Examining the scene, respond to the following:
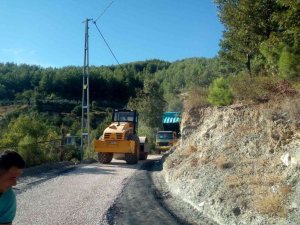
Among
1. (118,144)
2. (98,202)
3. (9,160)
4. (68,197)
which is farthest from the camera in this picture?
(118,144)

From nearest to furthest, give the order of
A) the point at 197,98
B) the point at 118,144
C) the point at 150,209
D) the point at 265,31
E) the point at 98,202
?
the point at 150,209
the point at 98,202
the point at 265,31
the point at 197,98
the point at 118,144

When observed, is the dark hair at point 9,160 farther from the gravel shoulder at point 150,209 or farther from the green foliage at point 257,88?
the green foliage at point 257,88

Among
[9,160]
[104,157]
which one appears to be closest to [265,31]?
[104,157]

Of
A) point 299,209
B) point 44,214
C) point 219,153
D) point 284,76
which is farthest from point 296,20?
point 44,214

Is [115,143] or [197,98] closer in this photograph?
[197,98]

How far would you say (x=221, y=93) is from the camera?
55.1 feet

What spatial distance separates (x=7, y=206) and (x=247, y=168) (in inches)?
317

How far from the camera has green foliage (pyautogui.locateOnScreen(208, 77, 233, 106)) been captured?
16469 mm

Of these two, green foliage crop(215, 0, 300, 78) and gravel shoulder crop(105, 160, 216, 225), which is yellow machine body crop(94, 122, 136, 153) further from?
gravel shoulder crop(105, 160, 216, 225)

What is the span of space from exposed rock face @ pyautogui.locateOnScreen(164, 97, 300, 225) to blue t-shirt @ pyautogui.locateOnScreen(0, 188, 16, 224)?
5339 mm

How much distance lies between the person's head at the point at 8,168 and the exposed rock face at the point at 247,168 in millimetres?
5415

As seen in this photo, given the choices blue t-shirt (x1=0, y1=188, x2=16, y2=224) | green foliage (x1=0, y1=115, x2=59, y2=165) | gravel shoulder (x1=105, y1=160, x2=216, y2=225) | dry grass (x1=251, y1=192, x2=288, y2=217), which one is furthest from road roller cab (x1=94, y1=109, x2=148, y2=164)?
blue t-shirt (x1=0, y1=188, x2=16, y2=224)

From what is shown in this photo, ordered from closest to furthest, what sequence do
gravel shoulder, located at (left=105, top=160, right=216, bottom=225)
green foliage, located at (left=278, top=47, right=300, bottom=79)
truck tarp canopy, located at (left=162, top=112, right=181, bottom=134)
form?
gravel shoulder, located at (left=105, top=160, right=216, bottom=225) → green foliage, located at (left=278, top=47, right=300, bottom=79) → truck tarp canopy, located at (left=162, top=112, right=181, bottom=134)

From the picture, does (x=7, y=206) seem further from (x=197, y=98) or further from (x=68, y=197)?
(x=197, y=98)
